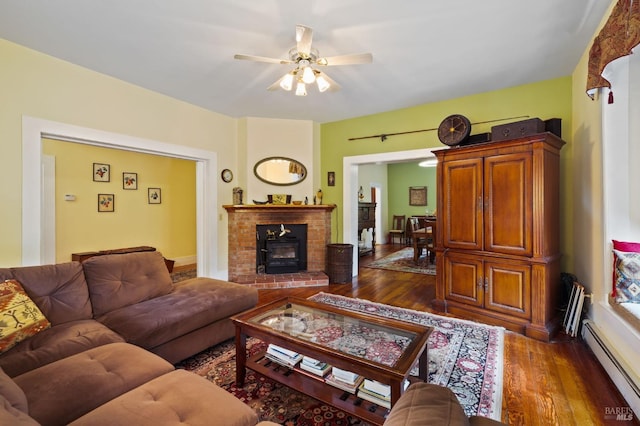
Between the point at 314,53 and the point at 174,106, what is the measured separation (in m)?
2.31

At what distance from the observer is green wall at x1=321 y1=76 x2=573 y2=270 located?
3.07m

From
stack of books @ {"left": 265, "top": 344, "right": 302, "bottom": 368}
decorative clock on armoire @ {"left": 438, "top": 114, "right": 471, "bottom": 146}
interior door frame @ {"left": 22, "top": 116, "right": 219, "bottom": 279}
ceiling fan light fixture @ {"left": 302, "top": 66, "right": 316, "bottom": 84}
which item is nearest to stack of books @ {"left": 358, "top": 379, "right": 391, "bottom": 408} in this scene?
stack of books @ {"left": 265, "top": 344, "right": 302, "bottom": 368}

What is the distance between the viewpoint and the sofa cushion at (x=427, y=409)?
71 cm

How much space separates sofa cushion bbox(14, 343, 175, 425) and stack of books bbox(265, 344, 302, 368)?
2.07 feet

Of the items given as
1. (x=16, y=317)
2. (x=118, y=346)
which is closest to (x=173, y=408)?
(x=118, y=346)

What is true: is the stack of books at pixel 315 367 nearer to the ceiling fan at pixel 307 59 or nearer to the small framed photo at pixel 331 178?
the ceiling fan at pixel 307 59

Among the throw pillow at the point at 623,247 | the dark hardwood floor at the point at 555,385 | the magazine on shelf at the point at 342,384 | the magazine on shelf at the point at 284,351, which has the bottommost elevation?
the dark hardwood floor at the point at 555,385

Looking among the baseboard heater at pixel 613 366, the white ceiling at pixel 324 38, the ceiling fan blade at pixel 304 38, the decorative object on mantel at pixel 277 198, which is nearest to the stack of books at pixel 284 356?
the baseboard heater at pixel 613 366

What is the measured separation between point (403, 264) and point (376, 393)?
14.5ft

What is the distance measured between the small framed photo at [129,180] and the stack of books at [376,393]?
5303 mm

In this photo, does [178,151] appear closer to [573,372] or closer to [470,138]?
[470,138]

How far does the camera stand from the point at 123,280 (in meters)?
2.27

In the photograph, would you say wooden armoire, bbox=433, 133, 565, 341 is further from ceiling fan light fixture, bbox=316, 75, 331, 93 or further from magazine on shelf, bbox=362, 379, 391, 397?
magazine on shelf, bbox=362, 379, 391, 397

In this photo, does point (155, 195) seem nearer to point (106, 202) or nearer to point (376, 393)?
point (106, 202)
